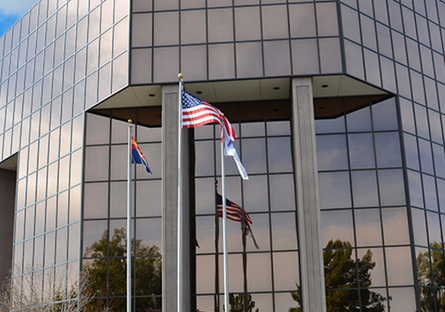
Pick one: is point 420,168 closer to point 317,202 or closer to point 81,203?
point 317,202

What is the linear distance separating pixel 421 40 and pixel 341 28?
774 cm

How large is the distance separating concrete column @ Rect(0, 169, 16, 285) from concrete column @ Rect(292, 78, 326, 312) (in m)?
25.5

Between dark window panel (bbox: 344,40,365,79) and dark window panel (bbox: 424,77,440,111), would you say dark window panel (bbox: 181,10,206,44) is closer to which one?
dark window panel (bbox: 344,40,365,79)

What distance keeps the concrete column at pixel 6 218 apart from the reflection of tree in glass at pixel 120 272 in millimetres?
14755

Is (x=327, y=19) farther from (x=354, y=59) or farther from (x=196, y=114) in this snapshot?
(x=196, y=114)

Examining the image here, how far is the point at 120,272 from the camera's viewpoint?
29125mm

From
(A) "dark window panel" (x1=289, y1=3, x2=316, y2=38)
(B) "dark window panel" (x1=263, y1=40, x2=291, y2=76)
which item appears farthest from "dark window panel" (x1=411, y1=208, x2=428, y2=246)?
(A) "dark window panel" (x1=289, y1=3, x2=316, y2=38)


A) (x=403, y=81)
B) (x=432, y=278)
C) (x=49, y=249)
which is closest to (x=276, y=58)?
(x=403, y=81)

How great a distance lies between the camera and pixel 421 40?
109 ft

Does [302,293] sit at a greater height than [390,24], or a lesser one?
lesser

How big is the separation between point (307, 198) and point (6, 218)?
2715 cm

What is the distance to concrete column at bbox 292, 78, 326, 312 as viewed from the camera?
2556 centimetres

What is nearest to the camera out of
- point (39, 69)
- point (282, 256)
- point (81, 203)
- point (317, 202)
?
point (317, 202)

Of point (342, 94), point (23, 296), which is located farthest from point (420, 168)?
point (23, 296)
